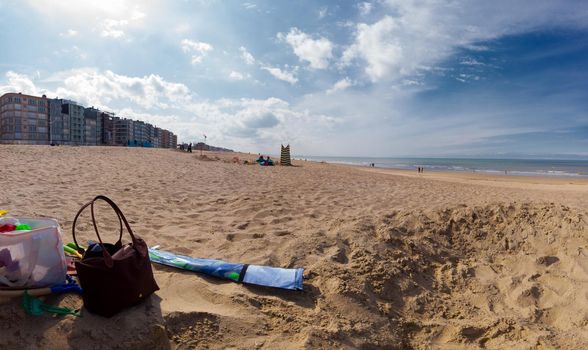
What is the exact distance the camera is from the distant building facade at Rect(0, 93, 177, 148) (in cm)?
7212

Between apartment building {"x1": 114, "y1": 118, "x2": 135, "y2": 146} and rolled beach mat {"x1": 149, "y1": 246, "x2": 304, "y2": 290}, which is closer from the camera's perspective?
rolled beach mat {"x1": 149, "y1": 246, "x2": 304, "y2": 290}

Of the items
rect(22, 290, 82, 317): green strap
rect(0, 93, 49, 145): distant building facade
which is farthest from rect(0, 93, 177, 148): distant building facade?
rect(22, 290, 82, 317): green strap

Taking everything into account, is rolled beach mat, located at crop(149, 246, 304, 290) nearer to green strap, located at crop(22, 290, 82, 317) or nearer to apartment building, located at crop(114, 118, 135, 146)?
green strap, located at crop(22, 290, 82, 317)

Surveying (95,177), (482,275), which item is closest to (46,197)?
(95,177)

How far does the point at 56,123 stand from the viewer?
82.2 metres

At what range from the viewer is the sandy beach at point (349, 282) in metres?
2.36

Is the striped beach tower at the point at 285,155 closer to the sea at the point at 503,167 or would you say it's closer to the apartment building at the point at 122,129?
the sea at the point at 503,167

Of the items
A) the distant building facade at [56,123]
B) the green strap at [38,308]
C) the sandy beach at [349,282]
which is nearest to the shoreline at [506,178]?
the sandy beach at [349,282]

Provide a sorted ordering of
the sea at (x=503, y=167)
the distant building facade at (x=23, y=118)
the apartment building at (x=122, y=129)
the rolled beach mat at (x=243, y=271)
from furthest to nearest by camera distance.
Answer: the apartment building at (x=122, y=129) → the distant building facade at (x=23, y=118) → the sea at (x=503, y=167) → the rolled beach mat at (x=243, y=271)

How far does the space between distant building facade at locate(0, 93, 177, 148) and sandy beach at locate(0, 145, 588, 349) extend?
72.6m

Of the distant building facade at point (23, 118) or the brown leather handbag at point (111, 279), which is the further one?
the distant building facade at point (23, 118)

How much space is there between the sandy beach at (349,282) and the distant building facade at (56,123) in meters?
72.6

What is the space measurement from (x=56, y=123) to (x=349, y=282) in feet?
340

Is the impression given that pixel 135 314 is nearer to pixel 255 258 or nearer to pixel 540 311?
pixel 255 258
